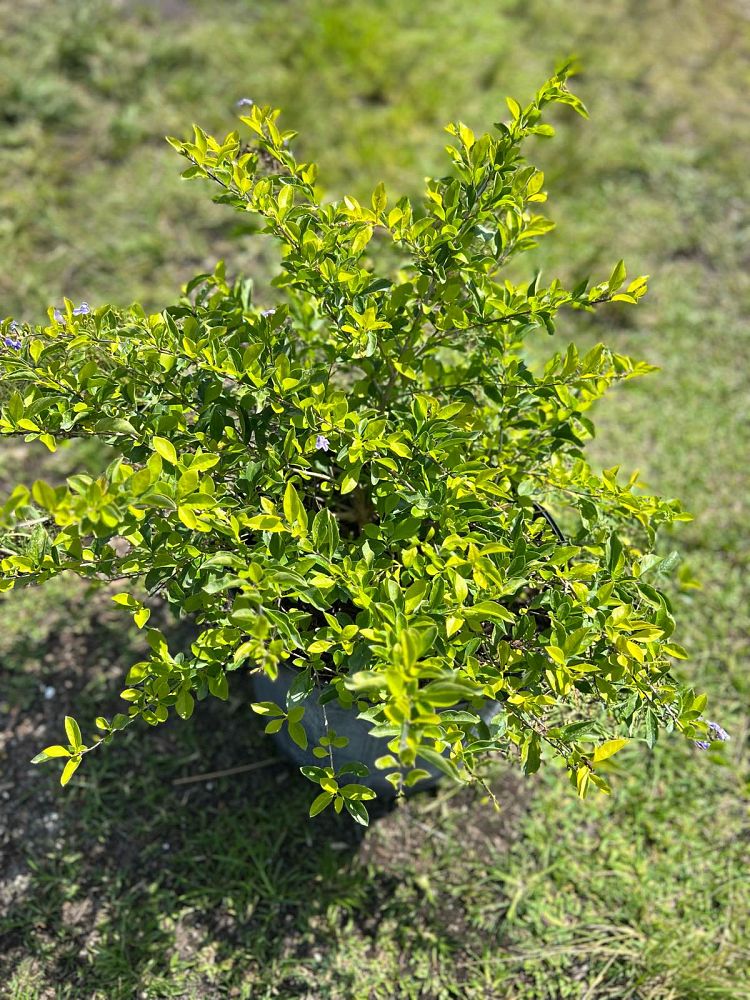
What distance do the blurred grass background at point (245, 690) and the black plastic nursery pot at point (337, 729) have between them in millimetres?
247

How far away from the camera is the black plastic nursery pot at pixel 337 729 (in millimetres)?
1788

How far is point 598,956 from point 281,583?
1456mm

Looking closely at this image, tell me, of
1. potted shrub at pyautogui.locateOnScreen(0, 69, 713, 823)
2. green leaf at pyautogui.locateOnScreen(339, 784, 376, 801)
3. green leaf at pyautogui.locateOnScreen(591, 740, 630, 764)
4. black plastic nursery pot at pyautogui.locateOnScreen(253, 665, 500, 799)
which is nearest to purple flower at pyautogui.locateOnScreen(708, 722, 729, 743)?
potted shrub at pyautogui.locateOnScreen(0, 69, 713, 823)

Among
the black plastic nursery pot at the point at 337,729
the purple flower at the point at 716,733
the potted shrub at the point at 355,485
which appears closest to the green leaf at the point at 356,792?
the potted shrub at the point at 355,485

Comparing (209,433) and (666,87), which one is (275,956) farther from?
(666,87)

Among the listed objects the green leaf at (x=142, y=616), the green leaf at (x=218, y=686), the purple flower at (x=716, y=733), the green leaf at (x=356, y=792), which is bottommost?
the green leaf at (x=356, y=792)

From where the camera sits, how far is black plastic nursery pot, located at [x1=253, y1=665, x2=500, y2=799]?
70.4 inches

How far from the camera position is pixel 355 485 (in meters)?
1.63

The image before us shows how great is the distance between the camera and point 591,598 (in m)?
1.59

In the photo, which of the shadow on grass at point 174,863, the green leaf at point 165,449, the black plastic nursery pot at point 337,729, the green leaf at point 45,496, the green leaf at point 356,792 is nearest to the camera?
the green leaf at point 45,496

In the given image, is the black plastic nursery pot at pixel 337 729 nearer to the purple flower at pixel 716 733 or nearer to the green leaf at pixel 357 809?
the green leaf at pixel 357 809

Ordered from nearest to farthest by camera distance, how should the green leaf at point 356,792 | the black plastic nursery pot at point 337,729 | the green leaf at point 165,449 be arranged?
the green leaf at point 165,449 → the green leaf at point 356,792 → the black plastic nursery pot at point 337,729

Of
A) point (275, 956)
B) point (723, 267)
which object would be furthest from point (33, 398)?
point (723, 267)

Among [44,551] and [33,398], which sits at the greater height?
[33,398]
